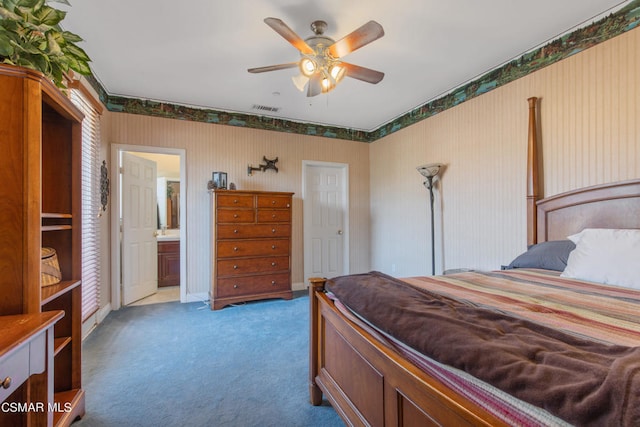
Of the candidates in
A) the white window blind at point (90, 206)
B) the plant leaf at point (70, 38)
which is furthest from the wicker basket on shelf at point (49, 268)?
the white window blind at point (90, 206)

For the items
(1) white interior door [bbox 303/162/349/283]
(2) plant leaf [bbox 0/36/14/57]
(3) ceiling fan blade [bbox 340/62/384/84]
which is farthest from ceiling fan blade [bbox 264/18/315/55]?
(1) white interior door [bbox 303/162/349/283]

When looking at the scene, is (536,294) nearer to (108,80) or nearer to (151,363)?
(151,363)

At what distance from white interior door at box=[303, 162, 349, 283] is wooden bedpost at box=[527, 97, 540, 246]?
269 cm

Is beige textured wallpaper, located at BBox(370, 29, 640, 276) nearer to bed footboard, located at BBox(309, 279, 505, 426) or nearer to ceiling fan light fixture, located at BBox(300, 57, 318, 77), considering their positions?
ceiling fan light fixture, located at BBox(300, 57, 318, 77)

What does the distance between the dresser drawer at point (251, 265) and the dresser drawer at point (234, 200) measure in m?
0.69

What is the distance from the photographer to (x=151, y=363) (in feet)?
7.43

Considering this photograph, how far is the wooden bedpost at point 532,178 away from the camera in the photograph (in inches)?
101

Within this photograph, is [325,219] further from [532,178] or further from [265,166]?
[532,178]

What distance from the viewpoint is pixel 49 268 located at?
5.07ft

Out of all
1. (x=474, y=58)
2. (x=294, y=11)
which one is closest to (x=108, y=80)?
(x=294, y=11)

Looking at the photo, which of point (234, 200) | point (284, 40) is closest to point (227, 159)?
point (234, 200)

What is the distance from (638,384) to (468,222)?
9.75 feet

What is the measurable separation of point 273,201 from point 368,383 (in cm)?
296

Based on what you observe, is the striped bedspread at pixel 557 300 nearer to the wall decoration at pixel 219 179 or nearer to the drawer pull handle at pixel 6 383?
the drawer pull handle at pixel 6 383
